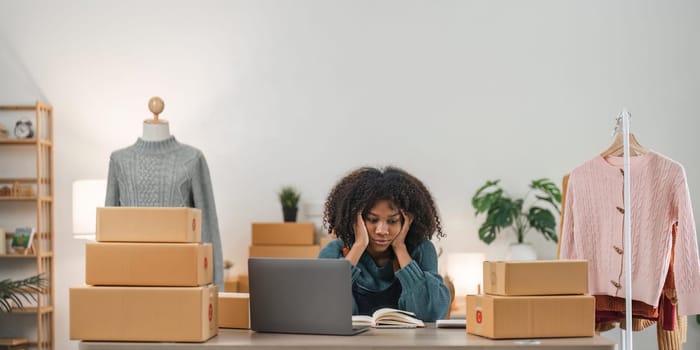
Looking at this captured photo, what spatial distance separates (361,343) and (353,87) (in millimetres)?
3500

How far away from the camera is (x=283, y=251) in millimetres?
5387

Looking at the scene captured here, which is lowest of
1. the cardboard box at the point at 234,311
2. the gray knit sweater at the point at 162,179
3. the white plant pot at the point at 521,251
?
the white plant pot at the point at 521,251

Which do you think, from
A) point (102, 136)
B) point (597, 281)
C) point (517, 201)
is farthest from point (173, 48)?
point (597, 281)

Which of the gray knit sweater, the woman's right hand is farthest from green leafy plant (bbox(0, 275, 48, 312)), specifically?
the woman's right hand

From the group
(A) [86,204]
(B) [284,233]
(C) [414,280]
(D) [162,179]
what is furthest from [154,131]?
(C) [414,280]

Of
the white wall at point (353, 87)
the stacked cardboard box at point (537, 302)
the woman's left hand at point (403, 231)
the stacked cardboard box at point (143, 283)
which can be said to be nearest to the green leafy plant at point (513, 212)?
the white wall at point (353, 87)

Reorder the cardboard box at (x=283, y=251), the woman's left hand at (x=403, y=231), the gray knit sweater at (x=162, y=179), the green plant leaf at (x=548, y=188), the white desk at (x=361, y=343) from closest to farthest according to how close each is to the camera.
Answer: the white desk at (x=361, y=343) < the woman's left hand at (x=403, y=231) < the gray knit sweater at (x=162, y=179) < the cardboard box at (x=283, y=251) < the green plant leaf at (x=548, y=188)

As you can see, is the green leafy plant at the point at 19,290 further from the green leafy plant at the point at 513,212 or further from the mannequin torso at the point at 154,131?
the green leafy plant at the point at 513,212

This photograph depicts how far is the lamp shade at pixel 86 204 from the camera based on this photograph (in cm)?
500

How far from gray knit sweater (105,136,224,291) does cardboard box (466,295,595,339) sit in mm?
2180

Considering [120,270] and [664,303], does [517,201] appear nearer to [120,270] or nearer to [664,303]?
[664,303]

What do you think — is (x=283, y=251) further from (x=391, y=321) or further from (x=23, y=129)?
(x=391, y=321)

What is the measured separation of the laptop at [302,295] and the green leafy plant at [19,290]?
9.28 feet

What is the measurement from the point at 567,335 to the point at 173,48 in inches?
153
